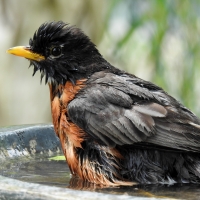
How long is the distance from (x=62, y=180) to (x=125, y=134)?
692 mm

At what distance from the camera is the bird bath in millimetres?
3975

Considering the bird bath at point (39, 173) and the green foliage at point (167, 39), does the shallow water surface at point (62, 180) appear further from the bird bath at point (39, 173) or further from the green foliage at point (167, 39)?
the green foliage at point (167, 39)

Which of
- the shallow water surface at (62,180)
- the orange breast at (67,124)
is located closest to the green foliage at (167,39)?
the orange breast at (67,124)

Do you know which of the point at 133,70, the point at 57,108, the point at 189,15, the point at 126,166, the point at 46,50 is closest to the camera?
the point at 126,166

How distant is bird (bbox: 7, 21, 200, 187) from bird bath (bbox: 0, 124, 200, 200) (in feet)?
0.50

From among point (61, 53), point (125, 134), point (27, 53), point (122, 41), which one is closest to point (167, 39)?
point (122, 41)

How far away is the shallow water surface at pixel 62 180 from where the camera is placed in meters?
4.99

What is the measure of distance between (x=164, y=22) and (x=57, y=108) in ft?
15.5

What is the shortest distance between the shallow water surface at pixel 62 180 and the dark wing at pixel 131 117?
405 mm

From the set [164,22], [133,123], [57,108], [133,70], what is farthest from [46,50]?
[133,70]

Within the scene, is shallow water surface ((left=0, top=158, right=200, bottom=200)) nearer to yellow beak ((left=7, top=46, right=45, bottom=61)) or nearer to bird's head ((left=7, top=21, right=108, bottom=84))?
bird's head ((left=7, top=21, right=108, bottom=84))

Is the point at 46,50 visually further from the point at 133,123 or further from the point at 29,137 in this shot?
the point at 133,123

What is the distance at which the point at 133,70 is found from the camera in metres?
11.2

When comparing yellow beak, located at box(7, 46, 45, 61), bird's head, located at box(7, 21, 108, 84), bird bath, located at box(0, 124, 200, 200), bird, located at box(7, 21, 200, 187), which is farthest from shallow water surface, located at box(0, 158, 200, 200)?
yellow beak, located at box(7, 46, 45, 61)
